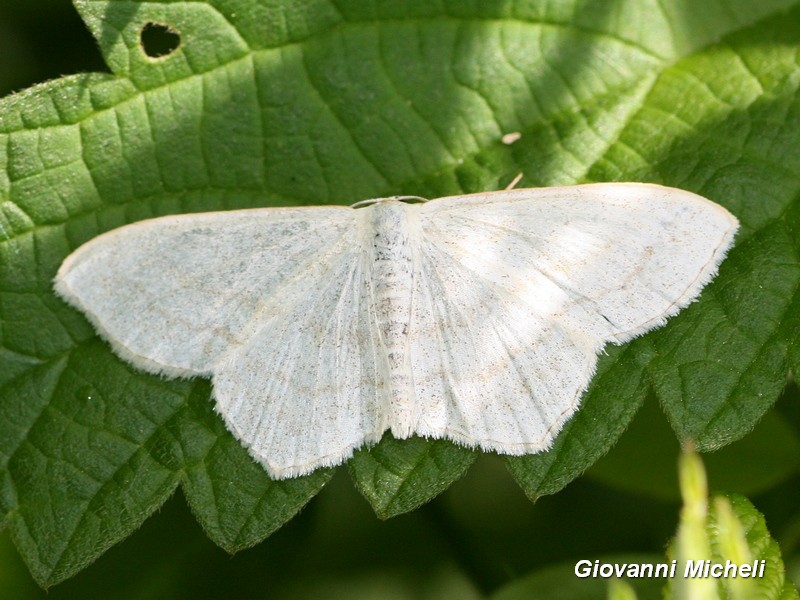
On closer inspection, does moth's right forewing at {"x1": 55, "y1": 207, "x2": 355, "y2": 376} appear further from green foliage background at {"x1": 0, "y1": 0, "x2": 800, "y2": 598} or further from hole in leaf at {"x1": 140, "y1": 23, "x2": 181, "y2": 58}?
hole in leaf at {"x1": 140, "y1": 23, "x2": 181, "y2": 58}

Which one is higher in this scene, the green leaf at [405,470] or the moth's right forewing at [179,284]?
the moth's right forewing at [179,284]

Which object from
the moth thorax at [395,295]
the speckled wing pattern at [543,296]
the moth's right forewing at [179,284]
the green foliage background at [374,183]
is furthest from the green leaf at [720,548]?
the moth's right forewing at [179,284]

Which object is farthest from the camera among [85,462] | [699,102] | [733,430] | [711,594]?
[699,102]

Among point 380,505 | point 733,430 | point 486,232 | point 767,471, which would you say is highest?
point 486,232

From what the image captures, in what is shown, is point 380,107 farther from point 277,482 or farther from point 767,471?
point 767,471

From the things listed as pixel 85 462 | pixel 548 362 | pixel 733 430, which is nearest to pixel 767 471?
pixel 733 430

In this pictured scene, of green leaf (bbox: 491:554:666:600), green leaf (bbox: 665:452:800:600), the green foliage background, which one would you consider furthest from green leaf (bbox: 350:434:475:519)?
green leaf (bbox: 665:452:800:600)

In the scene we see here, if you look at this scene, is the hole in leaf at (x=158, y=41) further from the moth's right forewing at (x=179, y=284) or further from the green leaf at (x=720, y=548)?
the green leaf at (x=720, y=548)

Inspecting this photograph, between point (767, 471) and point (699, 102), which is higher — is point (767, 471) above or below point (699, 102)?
below
